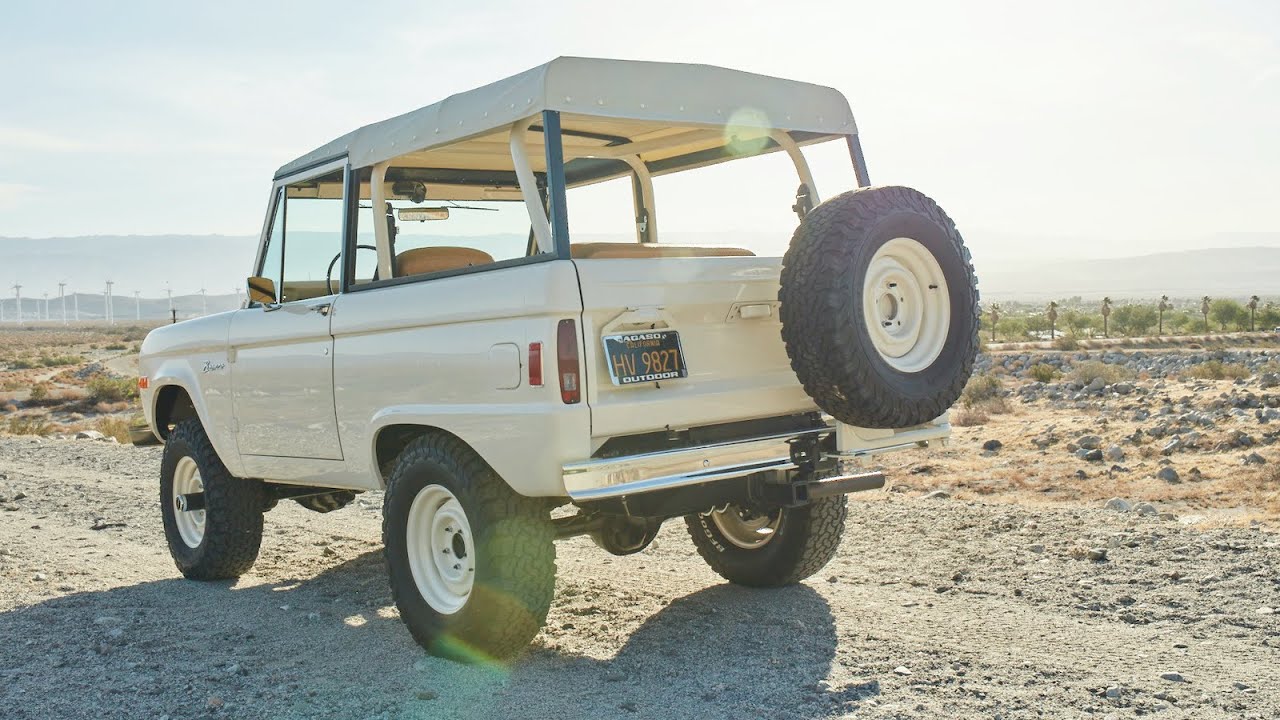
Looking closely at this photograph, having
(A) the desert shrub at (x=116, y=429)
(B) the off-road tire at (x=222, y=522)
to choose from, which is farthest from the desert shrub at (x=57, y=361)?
(B) the off-road tire at (x=222, y=522)

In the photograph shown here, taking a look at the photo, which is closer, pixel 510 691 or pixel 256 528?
pixel 510 691

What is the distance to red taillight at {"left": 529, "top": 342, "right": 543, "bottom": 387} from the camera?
14.7 ft

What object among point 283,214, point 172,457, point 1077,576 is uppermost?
point 283,214

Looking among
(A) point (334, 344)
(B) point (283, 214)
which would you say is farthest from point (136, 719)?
(B) point (283, 214)

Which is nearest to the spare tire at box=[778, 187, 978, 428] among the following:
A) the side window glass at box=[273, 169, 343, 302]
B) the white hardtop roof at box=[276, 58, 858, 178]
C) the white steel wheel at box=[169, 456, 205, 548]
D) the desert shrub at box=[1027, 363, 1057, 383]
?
the white hardtop roof at box=[276, 58, 858, 178]

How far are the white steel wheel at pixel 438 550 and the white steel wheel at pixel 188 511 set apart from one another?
2626 millimetres

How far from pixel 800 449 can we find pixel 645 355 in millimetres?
890

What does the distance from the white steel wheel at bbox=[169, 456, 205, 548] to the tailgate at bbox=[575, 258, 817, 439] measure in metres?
3.73

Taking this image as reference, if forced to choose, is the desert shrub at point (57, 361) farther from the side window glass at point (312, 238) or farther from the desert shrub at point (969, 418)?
the side window glass at point (312, 238)

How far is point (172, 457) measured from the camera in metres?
7.38

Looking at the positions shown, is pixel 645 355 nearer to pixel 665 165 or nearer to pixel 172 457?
pixel 665 165

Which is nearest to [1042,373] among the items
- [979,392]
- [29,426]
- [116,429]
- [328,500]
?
[979,392]

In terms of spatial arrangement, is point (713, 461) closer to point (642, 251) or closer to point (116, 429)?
point (642, 251)

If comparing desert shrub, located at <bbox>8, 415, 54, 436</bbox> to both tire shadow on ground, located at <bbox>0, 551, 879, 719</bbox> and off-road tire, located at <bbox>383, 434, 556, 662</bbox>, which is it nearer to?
tire shadow on ground, located at <bbox>0, 551, 879, 719</bbox>
